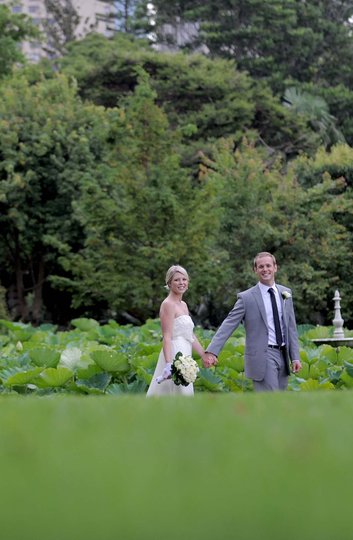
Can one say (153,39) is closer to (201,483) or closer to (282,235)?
(282,235)

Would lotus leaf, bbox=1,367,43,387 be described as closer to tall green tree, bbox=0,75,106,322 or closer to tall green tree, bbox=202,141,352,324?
tall green tree, bbox=202,141,352,324

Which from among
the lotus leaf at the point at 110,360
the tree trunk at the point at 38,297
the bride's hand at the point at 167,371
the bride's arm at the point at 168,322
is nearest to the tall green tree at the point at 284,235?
the tree trunk at the point at 38,297

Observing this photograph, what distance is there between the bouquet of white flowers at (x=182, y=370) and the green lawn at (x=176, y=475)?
16.9 ft

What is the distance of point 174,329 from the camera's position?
8727 mm

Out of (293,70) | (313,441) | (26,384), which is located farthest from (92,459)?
(293,70)

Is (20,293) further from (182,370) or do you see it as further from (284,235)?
(182,370)

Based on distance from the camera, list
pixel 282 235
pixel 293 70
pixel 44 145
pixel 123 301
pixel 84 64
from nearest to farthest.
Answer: pixel 123 301 < pixel 282 235 < pixel 44 145 < pixel 84 64 < pixel 293 70

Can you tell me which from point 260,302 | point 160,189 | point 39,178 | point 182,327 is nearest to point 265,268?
point 260,302

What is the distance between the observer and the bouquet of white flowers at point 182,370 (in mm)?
8289

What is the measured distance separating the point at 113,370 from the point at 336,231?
2088 cm

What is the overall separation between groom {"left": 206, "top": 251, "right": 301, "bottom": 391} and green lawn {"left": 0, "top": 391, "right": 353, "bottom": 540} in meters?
5.23

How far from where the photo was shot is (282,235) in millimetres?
28781

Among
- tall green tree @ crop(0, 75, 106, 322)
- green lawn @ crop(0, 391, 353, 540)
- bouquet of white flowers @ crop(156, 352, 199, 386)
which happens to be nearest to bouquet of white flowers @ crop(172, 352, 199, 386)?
bouquet of white flowers @ crop(156, 352, 199, 386)

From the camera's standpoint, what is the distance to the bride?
8.53 metres
